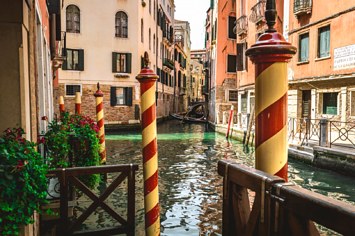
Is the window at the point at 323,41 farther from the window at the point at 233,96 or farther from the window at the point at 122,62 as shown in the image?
the window at the point at 122,62

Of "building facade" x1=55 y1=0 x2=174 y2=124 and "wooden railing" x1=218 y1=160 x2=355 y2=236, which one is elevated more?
"building facade" x1=55 y1=0 x2=174 y2=124

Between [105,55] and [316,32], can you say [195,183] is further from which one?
[105,55]

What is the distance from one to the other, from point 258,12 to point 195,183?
1222 cm

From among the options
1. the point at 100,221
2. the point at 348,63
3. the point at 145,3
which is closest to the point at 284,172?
the point at 100,221

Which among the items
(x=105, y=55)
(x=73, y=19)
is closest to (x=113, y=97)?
(x=105, y=55)

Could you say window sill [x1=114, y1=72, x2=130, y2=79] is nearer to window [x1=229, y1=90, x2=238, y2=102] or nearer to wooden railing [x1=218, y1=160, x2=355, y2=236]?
window [x1=229, y1=90, x2=238, y2=102]

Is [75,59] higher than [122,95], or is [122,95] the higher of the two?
[75,59]

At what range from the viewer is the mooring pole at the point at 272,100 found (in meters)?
2.09

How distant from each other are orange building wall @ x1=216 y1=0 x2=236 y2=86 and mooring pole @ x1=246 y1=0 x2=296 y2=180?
2376cm

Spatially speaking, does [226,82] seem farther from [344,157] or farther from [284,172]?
[284,172]

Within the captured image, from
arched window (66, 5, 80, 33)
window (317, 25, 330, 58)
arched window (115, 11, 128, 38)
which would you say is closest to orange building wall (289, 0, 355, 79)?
window (317, 25, 330, 58)

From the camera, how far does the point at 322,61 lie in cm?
1335

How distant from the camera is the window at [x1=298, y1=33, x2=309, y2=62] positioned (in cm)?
1457

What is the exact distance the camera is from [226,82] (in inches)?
1006
